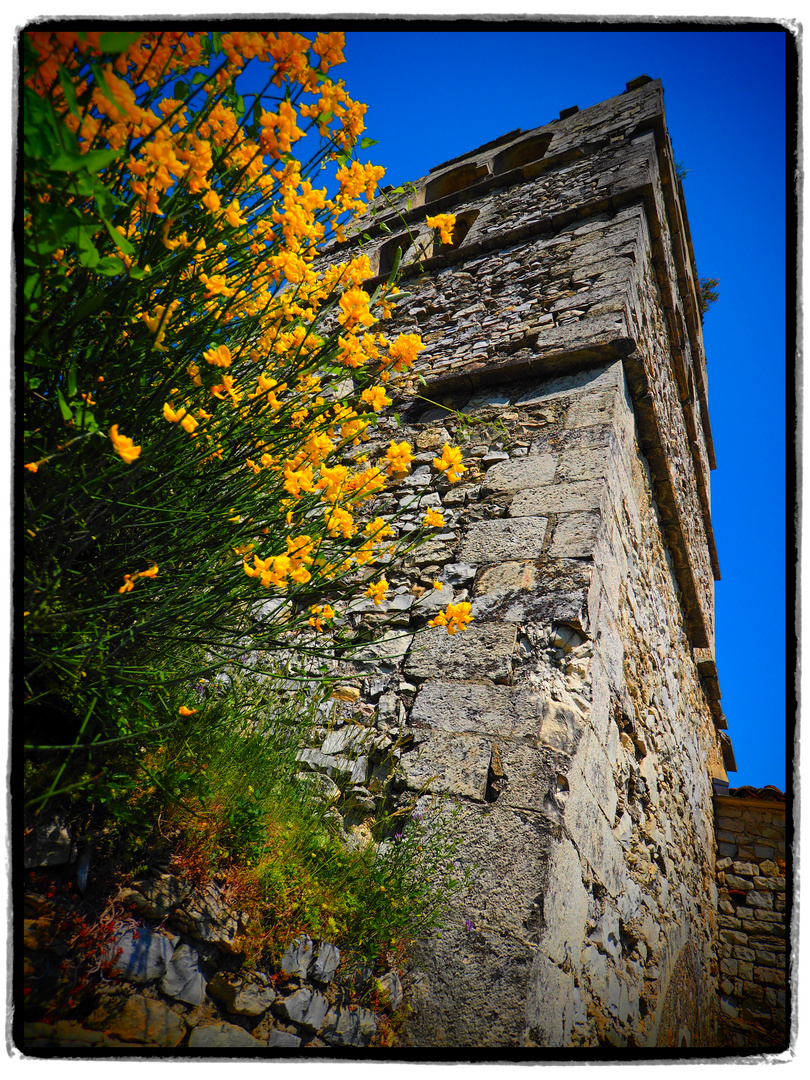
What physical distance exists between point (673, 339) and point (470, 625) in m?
3.79

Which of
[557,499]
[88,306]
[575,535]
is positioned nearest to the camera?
[88,306]

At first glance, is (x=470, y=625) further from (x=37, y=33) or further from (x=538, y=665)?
(x=37, y=33)

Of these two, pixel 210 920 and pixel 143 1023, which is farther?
pixel 210 920

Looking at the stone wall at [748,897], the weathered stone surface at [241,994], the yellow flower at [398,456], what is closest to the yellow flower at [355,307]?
the yellow flower at [398,456]

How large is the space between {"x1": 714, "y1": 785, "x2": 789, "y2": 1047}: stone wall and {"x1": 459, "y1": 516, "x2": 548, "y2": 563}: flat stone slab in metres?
4.02

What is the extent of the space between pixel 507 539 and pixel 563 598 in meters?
0.46

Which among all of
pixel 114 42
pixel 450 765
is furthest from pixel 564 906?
pixel 114 42

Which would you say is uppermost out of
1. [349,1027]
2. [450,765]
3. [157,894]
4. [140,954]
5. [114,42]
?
[114,42]

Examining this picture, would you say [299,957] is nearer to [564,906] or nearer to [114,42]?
[564,906]

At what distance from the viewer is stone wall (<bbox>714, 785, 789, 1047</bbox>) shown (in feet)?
14.9

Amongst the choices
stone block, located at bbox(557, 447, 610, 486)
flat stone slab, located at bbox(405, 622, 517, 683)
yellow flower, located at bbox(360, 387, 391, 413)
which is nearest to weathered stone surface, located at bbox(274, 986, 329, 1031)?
flat stone slab, located at bbox(405, 622, 517, 683)

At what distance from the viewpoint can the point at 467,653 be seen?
2357 millimetres

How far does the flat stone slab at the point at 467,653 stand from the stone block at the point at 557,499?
641 mm

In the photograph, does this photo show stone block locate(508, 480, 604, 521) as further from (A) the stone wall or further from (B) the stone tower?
(A) the stone wall
